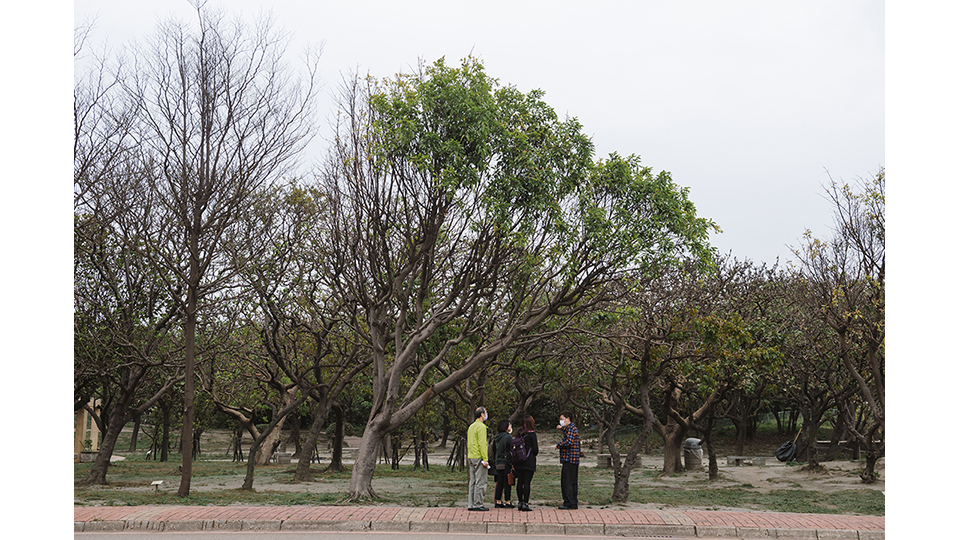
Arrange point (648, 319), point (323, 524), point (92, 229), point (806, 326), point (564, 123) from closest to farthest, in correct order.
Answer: point (323, 524), point (564, 123), point (648, 319), point (92, 229), point (806, 326)

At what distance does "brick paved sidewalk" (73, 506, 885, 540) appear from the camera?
33.3 ft

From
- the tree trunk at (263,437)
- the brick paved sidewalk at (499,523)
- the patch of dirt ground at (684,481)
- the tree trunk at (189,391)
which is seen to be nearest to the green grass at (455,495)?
the patch of dirt ground at (684,481)

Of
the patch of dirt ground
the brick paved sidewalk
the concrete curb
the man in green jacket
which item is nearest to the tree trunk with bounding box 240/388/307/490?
the patch of dirt ground

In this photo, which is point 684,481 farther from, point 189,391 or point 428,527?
point 189,391

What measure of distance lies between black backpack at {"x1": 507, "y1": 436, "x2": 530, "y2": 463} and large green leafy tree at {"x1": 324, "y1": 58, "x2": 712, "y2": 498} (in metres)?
2.52

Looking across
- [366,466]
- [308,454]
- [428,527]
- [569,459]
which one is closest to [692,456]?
[308,454]

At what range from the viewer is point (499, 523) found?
1057 cm

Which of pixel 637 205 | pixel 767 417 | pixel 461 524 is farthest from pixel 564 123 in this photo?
pixel 767 417

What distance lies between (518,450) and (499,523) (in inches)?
63.7

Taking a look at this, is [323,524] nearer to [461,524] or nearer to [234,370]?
[461,524]

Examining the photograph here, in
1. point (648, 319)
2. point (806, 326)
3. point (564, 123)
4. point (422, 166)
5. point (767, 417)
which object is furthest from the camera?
point (767, 417)

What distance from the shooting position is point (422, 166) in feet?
42.4

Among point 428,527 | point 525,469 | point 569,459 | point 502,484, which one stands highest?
point 569,459

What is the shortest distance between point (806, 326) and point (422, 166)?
14.0m
